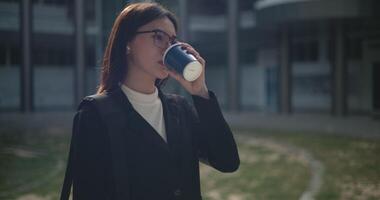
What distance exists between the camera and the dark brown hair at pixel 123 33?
1.96m

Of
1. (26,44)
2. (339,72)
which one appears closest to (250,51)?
(339,72)

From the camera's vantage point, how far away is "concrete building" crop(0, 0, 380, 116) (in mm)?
23172

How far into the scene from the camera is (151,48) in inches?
77.5

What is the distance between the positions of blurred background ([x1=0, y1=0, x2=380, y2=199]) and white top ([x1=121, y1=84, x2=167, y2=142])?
3.17ft

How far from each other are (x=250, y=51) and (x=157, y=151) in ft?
103

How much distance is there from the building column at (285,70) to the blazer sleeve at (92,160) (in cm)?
2463

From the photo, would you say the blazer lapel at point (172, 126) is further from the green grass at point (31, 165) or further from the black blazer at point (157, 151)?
the green grass at point (31, 165)

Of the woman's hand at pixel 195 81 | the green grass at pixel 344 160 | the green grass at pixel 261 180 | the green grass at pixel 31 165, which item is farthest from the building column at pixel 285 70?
the woman's hand at pixel 195 81

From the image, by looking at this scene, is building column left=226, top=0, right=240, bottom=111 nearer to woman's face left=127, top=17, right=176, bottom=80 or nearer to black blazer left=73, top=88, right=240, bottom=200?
black blazer left=73, top=88, right=240, bottom=200

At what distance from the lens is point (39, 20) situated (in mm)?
30891

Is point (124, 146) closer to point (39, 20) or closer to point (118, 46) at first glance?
point (118, 46)

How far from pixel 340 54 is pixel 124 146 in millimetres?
22945

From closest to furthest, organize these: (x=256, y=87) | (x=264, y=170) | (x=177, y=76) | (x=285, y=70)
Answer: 1. (x=177, y=76)
2. (x=264, y=170)
3. (x=285, y=70)
4. (x=256, y=87)

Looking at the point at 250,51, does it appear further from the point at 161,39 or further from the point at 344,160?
the point at 161,39
